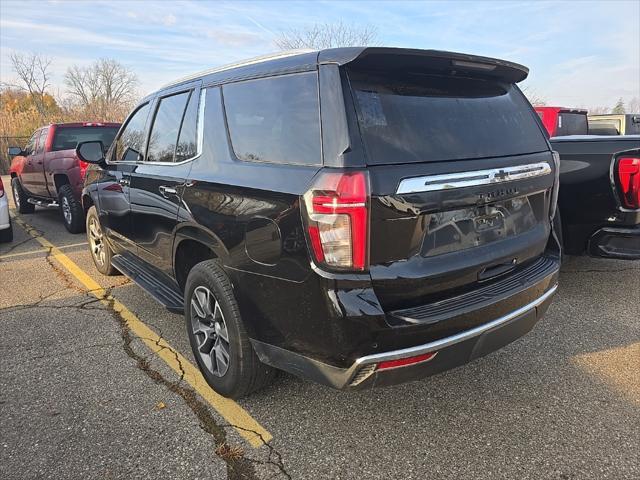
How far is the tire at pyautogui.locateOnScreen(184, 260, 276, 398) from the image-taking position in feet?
8.43

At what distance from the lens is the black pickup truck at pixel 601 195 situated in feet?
Answer: 13.1

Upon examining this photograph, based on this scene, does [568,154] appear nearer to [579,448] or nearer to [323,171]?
[579,448]

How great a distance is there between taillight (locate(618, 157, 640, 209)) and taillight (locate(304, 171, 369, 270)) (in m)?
3.12

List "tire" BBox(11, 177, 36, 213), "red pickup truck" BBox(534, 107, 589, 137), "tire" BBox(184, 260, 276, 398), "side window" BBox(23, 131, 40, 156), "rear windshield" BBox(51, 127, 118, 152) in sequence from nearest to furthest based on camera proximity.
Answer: "tire" BBox(184, 260, 276, 398) → "red pickup truck" BBox(534, 107, 589, 137) → "rear windshield" BBox(51, 127, 118, 152) → "side window" BBox(23, 131, 40, 156) → "tire" BBox(11, 177, 36, 213)

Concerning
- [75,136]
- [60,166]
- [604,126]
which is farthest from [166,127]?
[604,126]

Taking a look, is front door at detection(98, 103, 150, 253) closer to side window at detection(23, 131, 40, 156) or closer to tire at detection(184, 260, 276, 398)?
tire at detection(184, 260, 276, 398)

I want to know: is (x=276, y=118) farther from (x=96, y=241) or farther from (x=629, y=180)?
(x=96, y=241)

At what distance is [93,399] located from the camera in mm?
2881

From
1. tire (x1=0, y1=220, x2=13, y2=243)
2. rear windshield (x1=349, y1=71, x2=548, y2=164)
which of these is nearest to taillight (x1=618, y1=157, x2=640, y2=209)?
rear windshield (x1=349, y1=71, x2=548, y2=164)

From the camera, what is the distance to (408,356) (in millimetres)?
2057

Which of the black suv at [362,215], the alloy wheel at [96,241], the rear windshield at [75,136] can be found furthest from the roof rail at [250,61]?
the rear windshield at [75,136]

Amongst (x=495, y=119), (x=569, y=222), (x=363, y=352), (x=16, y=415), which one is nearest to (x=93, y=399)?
(x=16, y=415)

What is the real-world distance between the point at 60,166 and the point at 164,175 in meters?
5.54

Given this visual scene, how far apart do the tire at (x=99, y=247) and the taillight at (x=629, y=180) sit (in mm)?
4839
